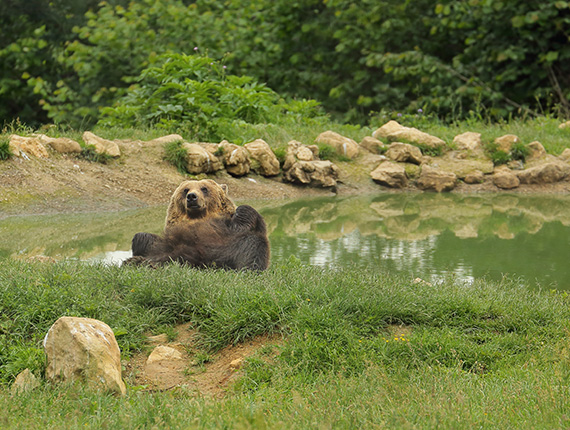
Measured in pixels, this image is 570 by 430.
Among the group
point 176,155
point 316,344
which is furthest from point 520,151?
point 316,344

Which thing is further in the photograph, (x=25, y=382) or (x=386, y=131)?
(x=386, y=131)

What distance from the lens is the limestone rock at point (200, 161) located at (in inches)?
464

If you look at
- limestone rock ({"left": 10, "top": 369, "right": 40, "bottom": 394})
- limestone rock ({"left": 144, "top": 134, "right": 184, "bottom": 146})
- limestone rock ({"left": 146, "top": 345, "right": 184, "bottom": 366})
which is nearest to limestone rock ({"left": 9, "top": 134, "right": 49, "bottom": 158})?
limestone rock ({"left": 144, "top": 134, "right": 184, "bottom": 146})

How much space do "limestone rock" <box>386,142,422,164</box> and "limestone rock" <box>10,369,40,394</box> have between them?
33.8ft

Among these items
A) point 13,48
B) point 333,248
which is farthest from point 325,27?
point 333,248

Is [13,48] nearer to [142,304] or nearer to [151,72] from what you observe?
[151,72]

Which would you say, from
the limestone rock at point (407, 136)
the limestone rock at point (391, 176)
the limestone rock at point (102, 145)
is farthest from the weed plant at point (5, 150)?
the limestone rock at point (407, 136)

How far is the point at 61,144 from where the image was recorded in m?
11.5

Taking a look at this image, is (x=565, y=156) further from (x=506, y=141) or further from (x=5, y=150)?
(x=5, y=150)

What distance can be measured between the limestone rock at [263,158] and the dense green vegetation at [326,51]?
744 centimetres

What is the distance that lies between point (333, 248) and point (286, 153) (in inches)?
188

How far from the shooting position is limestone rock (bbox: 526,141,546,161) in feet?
45.3

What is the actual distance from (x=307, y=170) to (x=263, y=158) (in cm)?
76

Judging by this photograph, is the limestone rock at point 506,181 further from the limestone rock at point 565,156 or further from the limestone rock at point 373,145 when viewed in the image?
the limestone rock at point 373,145
